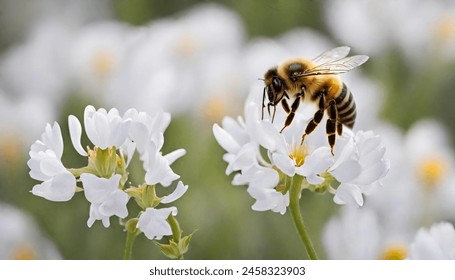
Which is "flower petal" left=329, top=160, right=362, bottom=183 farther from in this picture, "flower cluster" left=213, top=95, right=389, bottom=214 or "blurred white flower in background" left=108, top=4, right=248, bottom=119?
"blurred white flower in background" left=108, top=4, right=248, bottom=119

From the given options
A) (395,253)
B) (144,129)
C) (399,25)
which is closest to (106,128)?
(144,129)

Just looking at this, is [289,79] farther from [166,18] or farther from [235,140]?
[166,18]

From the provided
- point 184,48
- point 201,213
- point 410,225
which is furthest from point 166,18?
point 410,225

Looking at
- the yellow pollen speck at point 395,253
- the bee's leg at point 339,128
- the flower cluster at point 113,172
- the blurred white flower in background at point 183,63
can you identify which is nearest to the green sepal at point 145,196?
the flower cluster at point 113,172

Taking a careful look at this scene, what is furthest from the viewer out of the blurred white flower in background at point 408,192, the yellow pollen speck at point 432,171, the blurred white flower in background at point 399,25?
the blurred white flower in background at point 399,25

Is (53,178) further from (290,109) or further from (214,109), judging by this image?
(214,109)

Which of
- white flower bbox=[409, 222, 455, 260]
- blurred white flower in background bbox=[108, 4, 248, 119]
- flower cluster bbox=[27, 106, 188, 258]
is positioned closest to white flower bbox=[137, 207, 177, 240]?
flower cluster bbox=[27, 106, 188, 258]

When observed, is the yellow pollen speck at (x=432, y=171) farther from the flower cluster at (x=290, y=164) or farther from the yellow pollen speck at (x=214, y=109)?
the flower cluster at (x=290, y=164)
